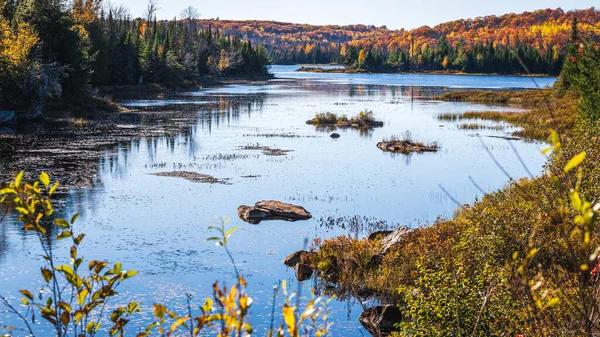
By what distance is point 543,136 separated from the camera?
46.1 meters

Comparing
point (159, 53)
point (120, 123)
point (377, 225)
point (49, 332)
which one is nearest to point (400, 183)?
point (377, 225)

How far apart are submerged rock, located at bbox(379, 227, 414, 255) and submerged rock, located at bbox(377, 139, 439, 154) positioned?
22.2 meters

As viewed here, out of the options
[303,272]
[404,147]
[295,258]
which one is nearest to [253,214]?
[295,258]

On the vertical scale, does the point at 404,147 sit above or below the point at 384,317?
above

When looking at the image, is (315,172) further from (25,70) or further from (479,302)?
(25,70)

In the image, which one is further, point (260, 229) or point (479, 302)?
point (260, 229)

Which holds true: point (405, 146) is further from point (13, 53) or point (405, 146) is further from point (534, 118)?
point (13, 53)

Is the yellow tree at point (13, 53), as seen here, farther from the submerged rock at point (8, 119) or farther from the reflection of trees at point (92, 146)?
the reflection of trees at point (92, 146)

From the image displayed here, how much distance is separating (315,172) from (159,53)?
71665 mm

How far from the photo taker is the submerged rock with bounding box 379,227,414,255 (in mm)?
18328

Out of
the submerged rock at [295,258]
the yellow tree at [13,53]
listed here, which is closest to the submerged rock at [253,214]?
the submerged rock at [295,258]

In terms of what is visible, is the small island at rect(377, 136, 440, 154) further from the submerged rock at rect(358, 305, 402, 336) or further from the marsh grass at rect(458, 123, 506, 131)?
the submerged rock at rect(358, 305, 402, 336)

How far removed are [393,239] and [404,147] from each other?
23.5 m

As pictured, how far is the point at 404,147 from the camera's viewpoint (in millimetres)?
41625
